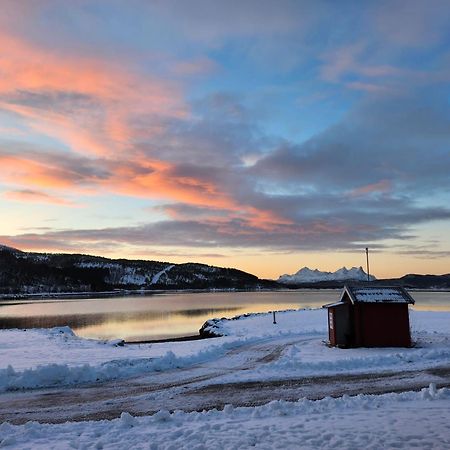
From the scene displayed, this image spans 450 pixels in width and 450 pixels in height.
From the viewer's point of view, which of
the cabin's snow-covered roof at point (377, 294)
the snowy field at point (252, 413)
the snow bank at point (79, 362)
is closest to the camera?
the snowy field at point (252, 413)

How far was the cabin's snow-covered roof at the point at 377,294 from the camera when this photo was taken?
26531mm

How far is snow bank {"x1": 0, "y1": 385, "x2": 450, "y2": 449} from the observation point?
9.58 m

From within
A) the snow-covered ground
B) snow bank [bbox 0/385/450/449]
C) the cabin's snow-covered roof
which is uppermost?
the cabin's snow-covered roof

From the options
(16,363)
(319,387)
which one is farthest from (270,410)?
(16,363)

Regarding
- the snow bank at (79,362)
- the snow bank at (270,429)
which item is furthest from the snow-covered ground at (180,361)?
the snow bank at (270,429)

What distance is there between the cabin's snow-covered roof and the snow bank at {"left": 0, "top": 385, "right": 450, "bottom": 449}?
14025 mm

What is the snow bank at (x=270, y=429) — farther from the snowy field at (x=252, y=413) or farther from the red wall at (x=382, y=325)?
the red wall at (x=382, y=325)

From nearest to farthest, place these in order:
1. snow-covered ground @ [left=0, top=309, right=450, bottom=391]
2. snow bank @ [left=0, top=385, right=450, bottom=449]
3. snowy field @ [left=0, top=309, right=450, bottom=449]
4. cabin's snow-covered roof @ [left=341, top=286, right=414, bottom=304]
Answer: snow bank @ [left=0, top=385, right=450, bottom=449] < snowy field @ [left=0, top=309, right=450, bottom=449] < snow-covered ground @ [left=0, top=309, right=450, bottom=391] < cabin's snow-covered roof @ [left=341, top=286, right=414, bottom=304]

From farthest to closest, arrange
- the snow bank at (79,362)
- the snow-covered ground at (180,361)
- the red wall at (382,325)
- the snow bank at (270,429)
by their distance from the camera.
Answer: the red wall at (382,325) < the snow-covered ground at (180,361) < the snow bank at (79,362) < the snow bank at (270,429)

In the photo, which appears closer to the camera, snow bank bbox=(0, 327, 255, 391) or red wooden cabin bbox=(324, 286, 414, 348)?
snow bank bbox=(0, 327, 255, 391)

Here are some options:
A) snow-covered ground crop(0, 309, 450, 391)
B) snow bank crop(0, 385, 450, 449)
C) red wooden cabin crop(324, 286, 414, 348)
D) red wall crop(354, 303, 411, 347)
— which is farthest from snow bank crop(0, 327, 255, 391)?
red wall crop(354, 303, 411, 347)

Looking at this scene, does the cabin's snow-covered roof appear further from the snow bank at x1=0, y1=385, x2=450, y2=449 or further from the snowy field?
the snow bank at x1=0, y1=385, x2=450, y2=449

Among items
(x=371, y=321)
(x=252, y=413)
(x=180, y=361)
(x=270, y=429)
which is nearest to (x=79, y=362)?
(x=180, y=361)

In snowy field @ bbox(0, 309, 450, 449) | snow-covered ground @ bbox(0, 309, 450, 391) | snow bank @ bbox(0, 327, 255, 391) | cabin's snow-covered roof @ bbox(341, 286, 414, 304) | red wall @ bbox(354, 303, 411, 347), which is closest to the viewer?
snowy field @ bbox(0, 309, 450, 449)
